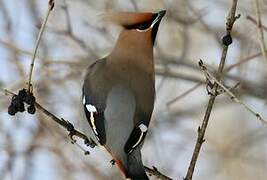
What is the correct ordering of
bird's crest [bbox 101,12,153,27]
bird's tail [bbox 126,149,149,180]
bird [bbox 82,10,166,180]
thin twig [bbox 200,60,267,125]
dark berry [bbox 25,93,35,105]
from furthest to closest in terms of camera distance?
bird's crest [bbox 101,12,153,27] < bird [bbox 82,10,166,180] < bird's tail [bbox 126,149,149,180] < dark berry [bbox 25,93,35,105] < thin twig [bbox 200,60,267,125]

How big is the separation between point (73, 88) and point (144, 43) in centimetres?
139

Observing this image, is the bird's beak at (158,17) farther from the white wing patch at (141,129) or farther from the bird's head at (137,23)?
the white wing patch at (141,129)

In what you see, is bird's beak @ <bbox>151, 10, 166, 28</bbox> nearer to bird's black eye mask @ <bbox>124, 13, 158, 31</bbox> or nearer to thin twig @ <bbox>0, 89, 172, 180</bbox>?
bird's black eye mask @ <bbox>124, 13, 158, 31</bbox>

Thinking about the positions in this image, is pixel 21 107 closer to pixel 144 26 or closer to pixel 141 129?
pixel 141 129

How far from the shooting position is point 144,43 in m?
2.89

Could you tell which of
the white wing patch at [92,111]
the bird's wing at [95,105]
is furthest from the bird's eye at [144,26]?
the white wing patch at [92,111]

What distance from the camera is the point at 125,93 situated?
2682 mm

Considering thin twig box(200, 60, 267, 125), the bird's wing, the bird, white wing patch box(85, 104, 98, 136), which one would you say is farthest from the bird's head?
thin twig box(200, 60, 267, 125)

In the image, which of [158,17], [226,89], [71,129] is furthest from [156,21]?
[226,89]

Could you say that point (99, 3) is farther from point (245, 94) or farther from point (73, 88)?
point (245, 94)

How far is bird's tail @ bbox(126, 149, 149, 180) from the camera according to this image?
243 centimetres

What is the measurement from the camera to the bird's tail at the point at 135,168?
7.96 feet

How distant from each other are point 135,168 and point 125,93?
33 cm

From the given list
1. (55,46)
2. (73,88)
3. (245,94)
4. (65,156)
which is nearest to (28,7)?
(55,46)
